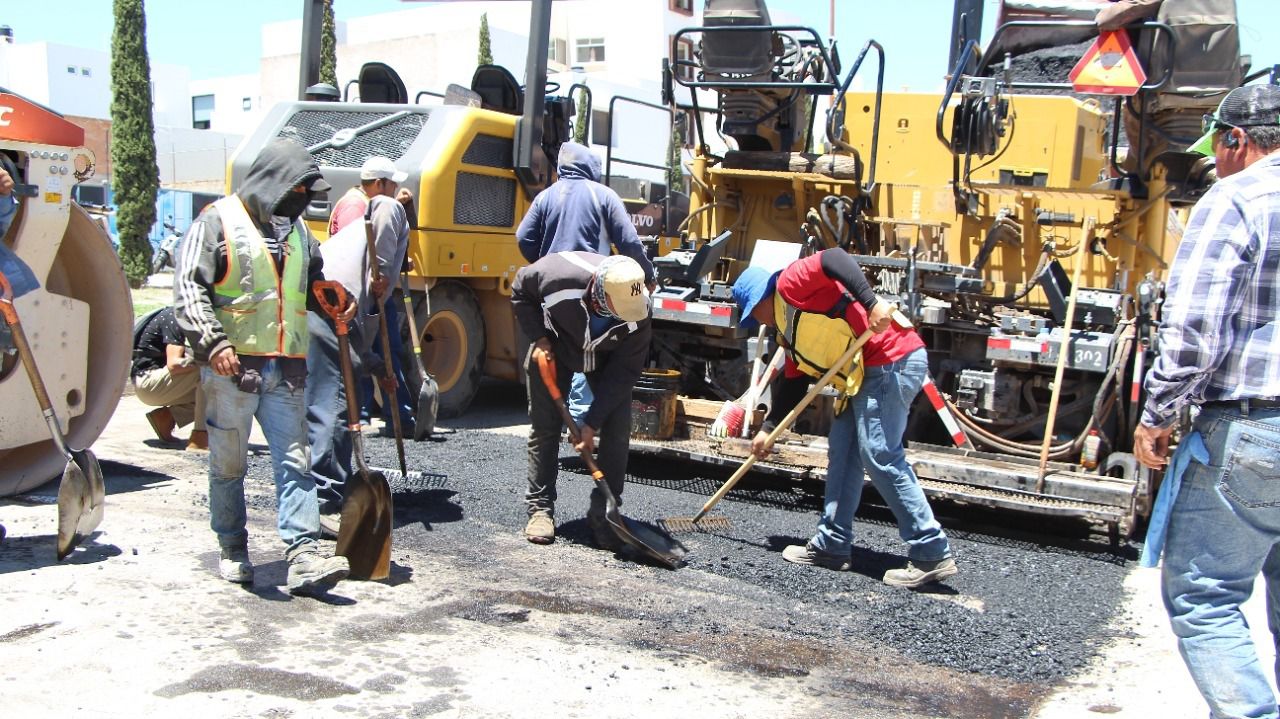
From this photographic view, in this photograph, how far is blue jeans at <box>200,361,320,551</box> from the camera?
14.4 ft

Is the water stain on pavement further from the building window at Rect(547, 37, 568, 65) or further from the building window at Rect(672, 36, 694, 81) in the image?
the building window at Rect(547, 37, 568, 65)

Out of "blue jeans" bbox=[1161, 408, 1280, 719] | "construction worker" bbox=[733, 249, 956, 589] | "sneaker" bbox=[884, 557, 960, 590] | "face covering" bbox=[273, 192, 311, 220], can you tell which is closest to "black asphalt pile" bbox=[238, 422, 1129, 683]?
"sneaker" bbox=[884, 557, 960, 590]

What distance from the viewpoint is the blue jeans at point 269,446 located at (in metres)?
4.39

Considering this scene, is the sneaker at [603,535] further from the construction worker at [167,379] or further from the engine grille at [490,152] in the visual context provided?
the engine grille at [490,152]

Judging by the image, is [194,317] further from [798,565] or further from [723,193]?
[723,193]

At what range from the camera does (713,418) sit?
710 centimetres

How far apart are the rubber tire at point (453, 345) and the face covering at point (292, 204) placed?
4120 mm

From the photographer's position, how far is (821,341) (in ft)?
16.6

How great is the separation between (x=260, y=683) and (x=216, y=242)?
5.43 ft

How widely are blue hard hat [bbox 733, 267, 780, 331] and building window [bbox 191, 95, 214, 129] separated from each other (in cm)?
4806

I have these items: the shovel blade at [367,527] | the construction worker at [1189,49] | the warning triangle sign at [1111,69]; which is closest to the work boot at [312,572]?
the shovel blade at [367,527]

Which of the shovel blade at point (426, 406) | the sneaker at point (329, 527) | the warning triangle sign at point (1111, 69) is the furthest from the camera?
the shovel blade at point (426, 406)

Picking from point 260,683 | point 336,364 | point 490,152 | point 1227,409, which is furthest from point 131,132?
point 1227,409

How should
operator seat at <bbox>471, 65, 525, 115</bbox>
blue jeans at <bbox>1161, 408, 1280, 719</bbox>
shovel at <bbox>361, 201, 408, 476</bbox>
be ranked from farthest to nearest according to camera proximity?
operator seat at <bbox>471, 65, 525, 115</bbox>, shovel at <bbox>361, 201, 408, 476</bbox>, blue jeans at <bbox>1161, 408, 1280, 719</bbox>
